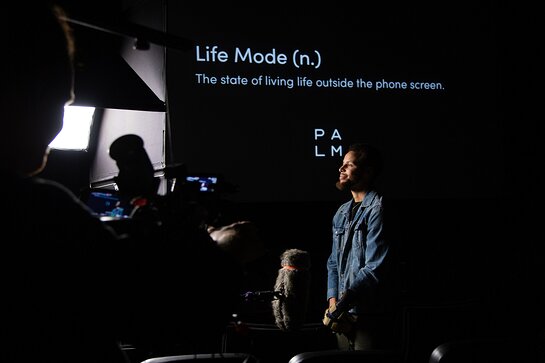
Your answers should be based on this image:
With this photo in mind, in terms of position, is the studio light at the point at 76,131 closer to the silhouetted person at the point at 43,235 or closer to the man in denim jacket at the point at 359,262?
the man in denim jacket at the point at 359,262

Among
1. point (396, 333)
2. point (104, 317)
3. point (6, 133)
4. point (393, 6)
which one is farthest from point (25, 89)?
point (393, 6)

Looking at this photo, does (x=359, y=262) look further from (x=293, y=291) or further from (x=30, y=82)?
(x=30, y=82)

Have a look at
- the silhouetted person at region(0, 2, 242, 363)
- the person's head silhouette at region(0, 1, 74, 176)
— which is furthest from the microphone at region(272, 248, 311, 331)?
the person's head silhouette at region(0, 1, 74, 176)

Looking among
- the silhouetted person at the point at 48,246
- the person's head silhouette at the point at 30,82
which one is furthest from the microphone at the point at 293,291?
the person's head silhouette at the point at 30,82

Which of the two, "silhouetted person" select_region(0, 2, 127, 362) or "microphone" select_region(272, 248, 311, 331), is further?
"microphone" select_region(272, 248, 311, 331)

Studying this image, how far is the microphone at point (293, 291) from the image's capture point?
2.89 meters

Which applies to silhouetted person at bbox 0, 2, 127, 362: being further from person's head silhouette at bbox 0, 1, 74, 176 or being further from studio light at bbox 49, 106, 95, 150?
studio light at bbox 49, 106, 95, 150

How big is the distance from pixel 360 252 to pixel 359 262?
5cm

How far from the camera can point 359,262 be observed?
2.88 metres

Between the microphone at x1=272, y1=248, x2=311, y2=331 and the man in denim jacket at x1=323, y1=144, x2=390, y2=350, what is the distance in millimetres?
140

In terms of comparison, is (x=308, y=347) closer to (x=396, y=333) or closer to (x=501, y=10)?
(x=396, y=333)

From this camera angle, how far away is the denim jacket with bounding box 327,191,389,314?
274cm

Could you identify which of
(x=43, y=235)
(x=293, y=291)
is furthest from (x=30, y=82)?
(x=293, y=291)

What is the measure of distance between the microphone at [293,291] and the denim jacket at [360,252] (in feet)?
0.68
